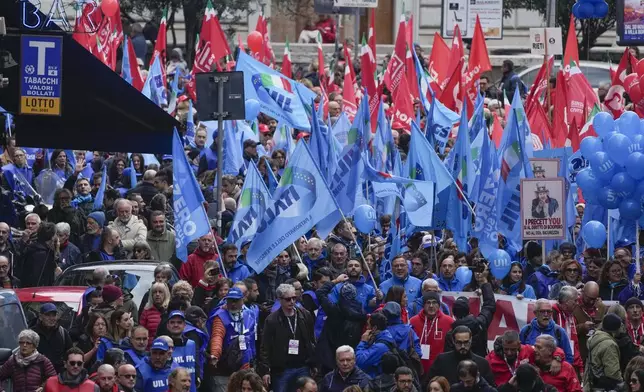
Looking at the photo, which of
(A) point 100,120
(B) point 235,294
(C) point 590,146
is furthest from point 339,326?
(C) point 590,146

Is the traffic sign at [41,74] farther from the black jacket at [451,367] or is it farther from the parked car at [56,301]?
the black jacket at [451,367]

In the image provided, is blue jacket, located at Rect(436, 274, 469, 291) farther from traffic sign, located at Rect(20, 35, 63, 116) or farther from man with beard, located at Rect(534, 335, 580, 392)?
traffic sign, located at Rect(20, 35, 63, 116)

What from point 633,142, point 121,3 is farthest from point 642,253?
point 121,3

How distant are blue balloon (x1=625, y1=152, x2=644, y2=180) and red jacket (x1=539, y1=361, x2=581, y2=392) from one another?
4959 millimetres

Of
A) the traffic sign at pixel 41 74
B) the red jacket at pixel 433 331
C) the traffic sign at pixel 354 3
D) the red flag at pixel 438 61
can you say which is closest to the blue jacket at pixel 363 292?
the red jacket at pixel 433 331

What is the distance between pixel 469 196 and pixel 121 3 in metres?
18.7


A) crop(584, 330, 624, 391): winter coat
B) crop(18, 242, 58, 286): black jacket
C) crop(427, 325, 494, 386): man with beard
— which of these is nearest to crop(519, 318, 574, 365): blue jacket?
crop(584, 330, 624, 391): winter coat

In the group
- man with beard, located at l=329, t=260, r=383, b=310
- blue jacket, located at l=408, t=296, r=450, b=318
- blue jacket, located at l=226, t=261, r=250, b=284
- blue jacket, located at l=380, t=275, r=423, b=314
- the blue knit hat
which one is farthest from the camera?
the blue knit hat

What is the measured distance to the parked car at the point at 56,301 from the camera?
16281mm

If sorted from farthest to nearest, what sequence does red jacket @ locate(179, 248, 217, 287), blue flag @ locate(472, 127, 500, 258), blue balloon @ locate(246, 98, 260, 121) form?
1. blue balloon @ locate(246, 98, 260, 121)
2. blue flag @ locate(472, 127, 500, 258)
3. red jacket @ locate(179, 248, 217, 287)

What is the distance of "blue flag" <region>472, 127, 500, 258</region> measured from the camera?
62.3ft

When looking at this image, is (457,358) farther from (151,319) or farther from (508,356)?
(151,319)

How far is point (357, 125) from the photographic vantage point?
808 inches

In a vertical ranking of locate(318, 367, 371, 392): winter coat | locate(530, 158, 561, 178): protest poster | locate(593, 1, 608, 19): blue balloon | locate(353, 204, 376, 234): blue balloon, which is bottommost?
locate(318, 367, 371, 392): winter coat
